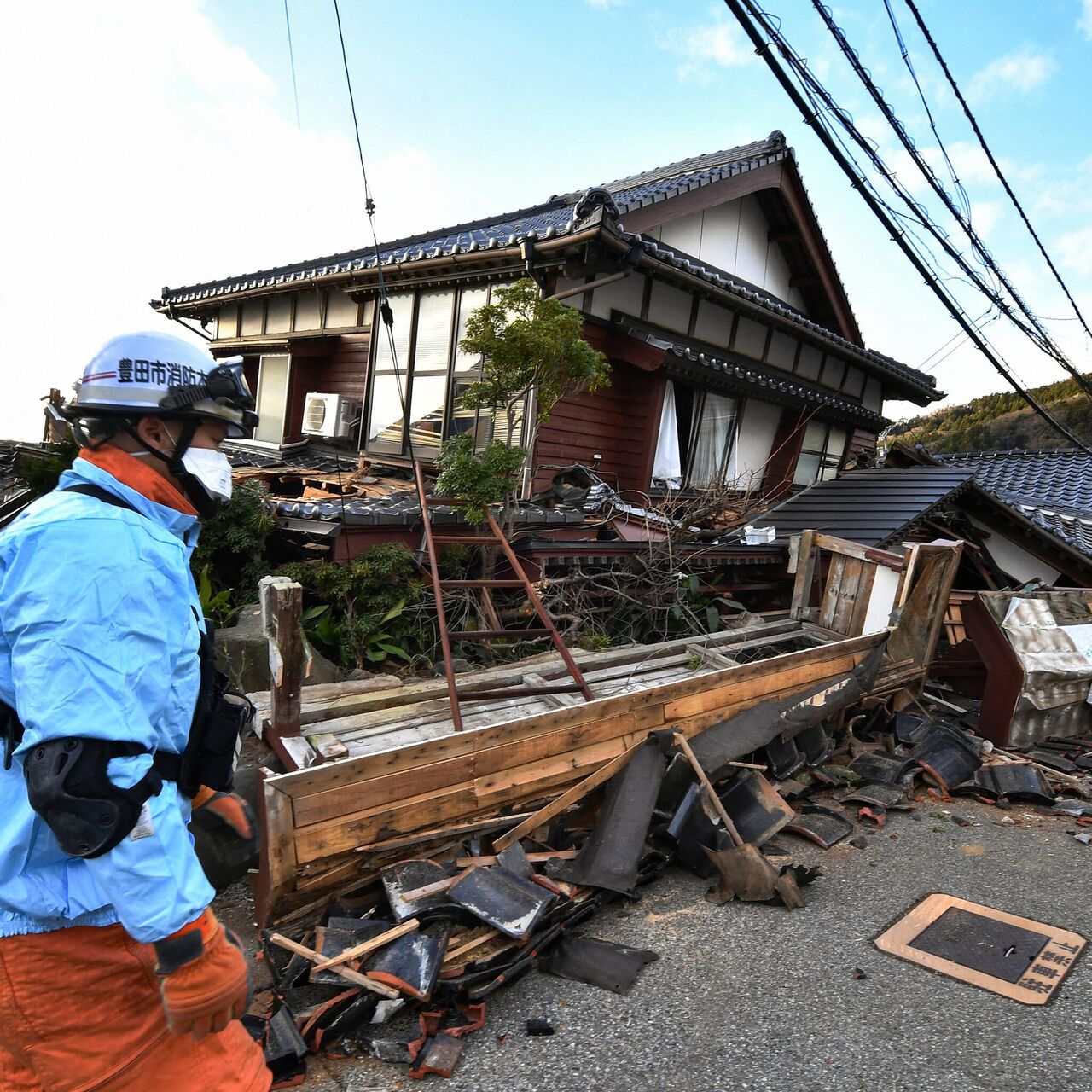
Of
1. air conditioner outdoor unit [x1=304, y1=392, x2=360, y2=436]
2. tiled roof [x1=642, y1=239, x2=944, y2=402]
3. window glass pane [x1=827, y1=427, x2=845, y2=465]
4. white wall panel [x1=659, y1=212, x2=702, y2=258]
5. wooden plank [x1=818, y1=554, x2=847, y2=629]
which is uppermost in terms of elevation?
white wall panel [x1=659, y1=212, x2=702, y2=258]

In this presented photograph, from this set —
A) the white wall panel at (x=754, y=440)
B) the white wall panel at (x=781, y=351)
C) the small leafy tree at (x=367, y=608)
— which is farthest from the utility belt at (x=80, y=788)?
the white wall panel at (x=781, y=351)

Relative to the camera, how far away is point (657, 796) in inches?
171

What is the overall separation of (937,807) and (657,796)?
2.86 metres

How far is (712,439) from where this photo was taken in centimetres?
1072

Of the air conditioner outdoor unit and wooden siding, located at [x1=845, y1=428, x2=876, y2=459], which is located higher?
wooden siding, located at [x1=845, y1=428, x2=876, y2=459]

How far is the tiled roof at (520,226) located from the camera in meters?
8.11

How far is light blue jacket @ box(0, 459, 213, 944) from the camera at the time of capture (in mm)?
1354

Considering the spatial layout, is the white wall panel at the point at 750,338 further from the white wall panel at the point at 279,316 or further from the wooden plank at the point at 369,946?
the wooden plank at the point at 369,946

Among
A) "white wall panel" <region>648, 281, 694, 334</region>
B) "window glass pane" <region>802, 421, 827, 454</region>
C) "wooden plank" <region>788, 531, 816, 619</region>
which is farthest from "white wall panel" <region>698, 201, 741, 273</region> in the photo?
"wooden plank" <region>788, 531, 816, 619</region>

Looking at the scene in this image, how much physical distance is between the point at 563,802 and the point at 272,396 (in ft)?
35.4

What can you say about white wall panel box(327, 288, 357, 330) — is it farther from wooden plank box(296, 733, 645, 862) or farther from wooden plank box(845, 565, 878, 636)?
wooden plank box(296, 733, 645, 862)

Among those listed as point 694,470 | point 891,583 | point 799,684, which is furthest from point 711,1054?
point 694,470

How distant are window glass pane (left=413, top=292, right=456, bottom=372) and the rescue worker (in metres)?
7.60

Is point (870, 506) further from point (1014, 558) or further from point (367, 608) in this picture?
point (367, 608)
